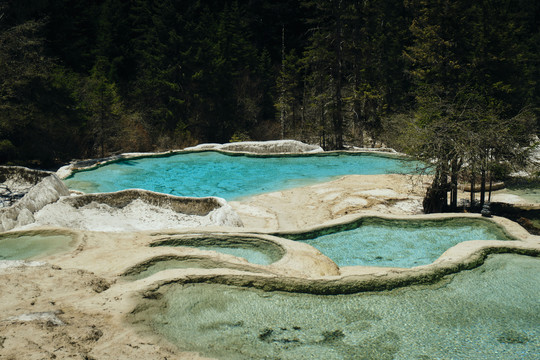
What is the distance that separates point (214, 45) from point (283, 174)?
16.6 meters

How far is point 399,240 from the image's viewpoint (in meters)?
8.82

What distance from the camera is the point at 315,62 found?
24438 millimetres

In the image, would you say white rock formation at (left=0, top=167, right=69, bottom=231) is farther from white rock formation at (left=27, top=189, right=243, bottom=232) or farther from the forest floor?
the forest floor

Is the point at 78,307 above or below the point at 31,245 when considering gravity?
above

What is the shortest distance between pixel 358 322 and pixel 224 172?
46.1 ft

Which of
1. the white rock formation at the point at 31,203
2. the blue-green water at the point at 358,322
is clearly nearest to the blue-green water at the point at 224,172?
the white rock formation at the point at 31,203

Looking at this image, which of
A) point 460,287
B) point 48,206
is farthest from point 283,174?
point 460,287

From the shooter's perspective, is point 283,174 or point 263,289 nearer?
point 263,289

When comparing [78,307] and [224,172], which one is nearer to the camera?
[78,307]

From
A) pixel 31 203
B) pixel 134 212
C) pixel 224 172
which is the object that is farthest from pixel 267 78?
pixel 31 203

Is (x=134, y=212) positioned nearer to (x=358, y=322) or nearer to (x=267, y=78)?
(x=358, y=322)

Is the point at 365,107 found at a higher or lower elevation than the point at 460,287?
higher

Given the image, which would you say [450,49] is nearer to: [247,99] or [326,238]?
[326,238]

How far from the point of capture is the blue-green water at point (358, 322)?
405cm
